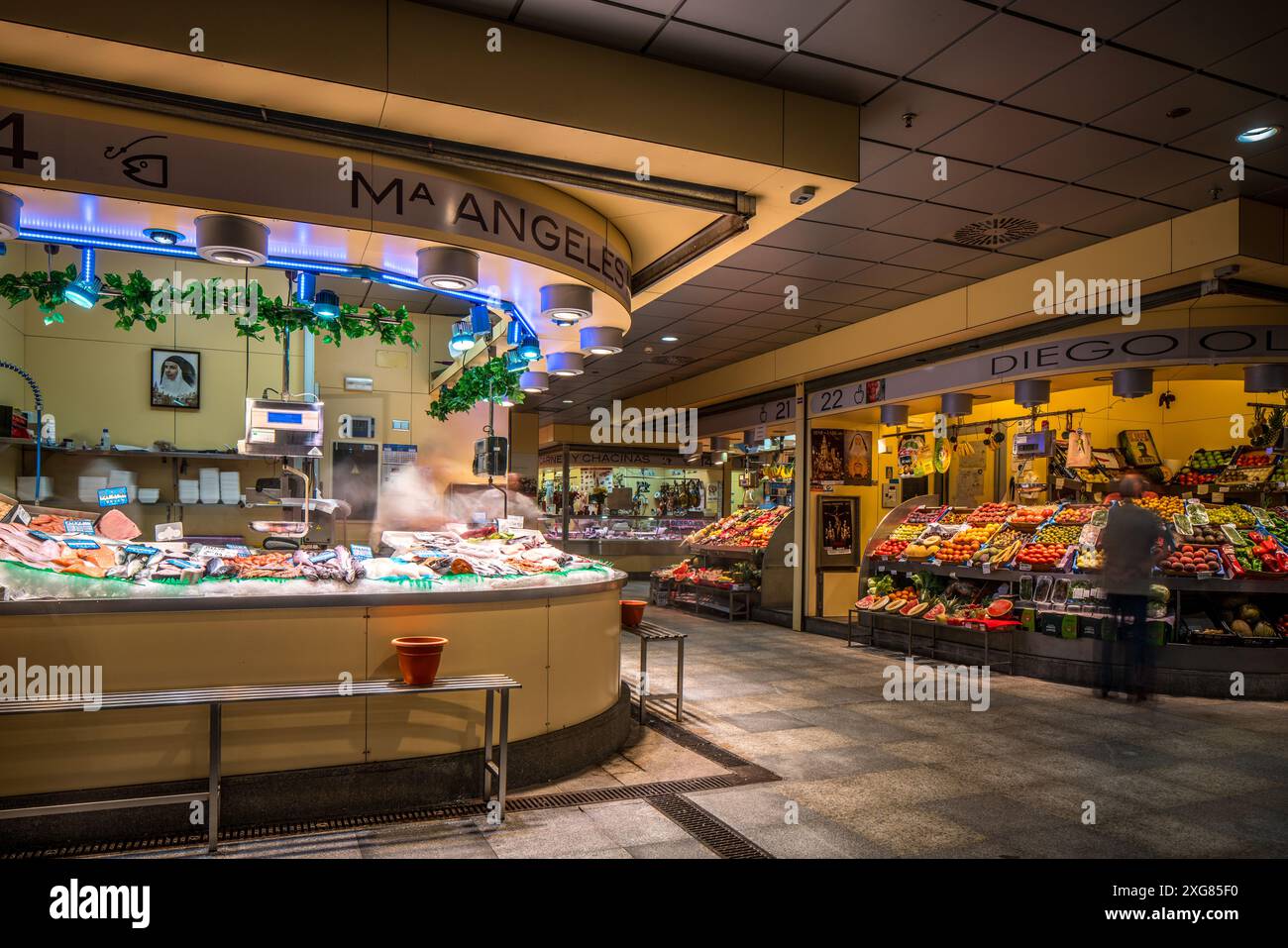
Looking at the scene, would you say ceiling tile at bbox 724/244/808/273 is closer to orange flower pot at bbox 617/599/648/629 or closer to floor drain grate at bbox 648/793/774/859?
orange flower pot at bbox 617/599/648/629

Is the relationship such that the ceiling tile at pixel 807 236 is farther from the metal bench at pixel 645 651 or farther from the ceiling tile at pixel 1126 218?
the metal bench at pixel 645 651

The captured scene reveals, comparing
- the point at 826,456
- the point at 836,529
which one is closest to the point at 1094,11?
the point at 826,456

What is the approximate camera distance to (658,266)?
245 inches

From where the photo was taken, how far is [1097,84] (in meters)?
4.61

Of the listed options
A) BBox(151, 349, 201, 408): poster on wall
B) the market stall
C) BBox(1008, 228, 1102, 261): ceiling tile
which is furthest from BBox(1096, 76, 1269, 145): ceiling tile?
BBox(151, 349, 201, 408): poster on wall

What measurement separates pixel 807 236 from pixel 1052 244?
2.24 m

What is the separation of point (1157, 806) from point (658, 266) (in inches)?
184

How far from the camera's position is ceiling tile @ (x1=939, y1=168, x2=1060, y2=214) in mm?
5867

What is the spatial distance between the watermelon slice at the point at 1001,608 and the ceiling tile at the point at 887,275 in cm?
338

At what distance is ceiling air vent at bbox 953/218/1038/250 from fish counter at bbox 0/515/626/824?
4509 mm

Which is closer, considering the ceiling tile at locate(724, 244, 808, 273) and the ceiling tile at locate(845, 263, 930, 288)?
the ceiling tile at locate(724, 244, 808, 273)

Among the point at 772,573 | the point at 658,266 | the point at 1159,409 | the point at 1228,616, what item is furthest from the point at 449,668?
the point at 1159,409
